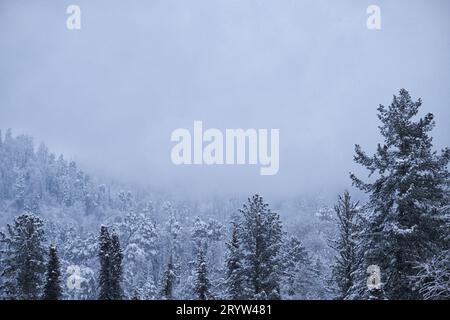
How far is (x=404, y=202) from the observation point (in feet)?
54.3

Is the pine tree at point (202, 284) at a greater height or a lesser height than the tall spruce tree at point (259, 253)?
lesser

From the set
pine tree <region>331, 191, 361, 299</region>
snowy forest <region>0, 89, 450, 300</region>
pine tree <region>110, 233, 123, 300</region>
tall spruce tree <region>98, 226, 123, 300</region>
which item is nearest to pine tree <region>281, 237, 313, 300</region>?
snowy forest <region>0, 89, 450, 300</region>

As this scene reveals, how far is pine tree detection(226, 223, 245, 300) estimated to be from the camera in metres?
24.6

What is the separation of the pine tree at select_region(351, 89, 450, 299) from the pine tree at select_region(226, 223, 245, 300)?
8.55m

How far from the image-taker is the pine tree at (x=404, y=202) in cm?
1650

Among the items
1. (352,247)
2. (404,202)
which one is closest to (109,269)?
(352,247)

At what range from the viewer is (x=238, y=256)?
24875 mm

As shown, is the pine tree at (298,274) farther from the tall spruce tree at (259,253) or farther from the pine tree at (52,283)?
the pine tree at (52,283)

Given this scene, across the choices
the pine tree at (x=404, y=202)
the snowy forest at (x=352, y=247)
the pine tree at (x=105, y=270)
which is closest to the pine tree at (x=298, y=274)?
the snowy forest at (x=352, y=247)

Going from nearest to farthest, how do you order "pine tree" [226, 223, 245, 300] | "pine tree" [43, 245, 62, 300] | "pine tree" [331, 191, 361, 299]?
"pine tree" [43, 245, 62, 300] < "pine tree" [331, 191, 361, 299] < "pine tree" [226, 223, 245, 300]

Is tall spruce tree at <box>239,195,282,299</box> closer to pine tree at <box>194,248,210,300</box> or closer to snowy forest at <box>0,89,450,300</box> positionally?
snowy forest at <box>0,89,450,300</box>

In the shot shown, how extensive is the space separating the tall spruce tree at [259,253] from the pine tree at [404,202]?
24.0 feet

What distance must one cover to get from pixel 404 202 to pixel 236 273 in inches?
441
